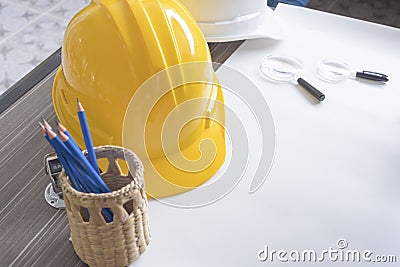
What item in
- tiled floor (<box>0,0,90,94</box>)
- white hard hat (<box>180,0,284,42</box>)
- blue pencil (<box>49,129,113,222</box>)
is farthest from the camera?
tiled floor (<box>0,0,90,94</box>)

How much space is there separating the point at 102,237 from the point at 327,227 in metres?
0.31

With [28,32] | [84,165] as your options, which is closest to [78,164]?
[84,165]

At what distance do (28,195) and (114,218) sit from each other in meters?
0.21

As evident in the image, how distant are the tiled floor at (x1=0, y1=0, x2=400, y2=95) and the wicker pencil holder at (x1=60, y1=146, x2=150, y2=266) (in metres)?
1.34

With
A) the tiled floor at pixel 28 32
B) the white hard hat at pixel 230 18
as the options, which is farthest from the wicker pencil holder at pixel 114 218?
the tiled floor at pixel 28 32

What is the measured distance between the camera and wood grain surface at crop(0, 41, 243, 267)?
686mm

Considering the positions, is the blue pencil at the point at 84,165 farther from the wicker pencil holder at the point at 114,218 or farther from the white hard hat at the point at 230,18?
the white hard hat at the point at 230,18

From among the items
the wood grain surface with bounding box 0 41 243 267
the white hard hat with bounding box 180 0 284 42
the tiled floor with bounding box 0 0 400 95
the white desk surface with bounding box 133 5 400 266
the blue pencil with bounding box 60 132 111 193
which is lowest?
the tiled floor with bounding box 0 0 400 95

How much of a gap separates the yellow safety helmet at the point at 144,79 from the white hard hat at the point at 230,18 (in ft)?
0.64

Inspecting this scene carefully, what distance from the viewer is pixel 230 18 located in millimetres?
994

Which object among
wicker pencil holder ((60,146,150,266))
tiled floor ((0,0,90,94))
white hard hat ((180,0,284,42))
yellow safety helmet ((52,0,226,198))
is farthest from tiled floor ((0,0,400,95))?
wicker pencil holder ((60,146,150,266))

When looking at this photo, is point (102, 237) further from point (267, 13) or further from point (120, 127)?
point (267, 13)

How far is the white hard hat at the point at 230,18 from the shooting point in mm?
968

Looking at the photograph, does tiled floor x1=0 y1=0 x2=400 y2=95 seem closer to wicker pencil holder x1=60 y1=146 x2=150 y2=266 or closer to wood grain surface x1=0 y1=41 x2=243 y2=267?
wood grain surface x1=0 y1=41 x2=243 y2=267
